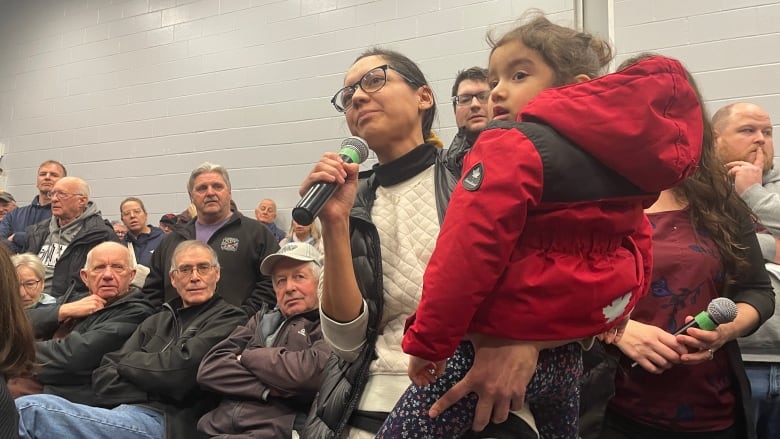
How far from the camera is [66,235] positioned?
4004 mm

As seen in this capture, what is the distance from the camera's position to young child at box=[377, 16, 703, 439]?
2.54 feet

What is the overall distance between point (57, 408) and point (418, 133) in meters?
1.83

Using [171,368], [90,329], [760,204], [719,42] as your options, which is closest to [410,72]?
[760,204]

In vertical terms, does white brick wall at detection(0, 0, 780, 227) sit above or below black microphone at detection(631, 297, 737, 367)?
above

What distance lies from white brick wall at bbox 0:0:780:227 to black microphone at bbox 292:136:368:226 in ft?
8.48

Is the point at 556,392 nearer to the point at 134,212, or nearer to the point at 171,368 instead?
the point at 171,368

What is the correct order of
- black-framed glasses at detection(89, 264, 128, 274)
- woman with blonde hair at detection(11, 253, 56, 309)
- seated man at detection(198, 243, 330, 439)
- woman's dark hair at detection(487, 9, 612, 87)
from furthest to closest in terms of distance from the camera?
woman with blonde hair at detection(11, 253, 56, 309) < black-framed glasses at detection(89, 264, 128, 274) < seated man at detection(198, 243, 330, 439) < woman's dark hair at detection(487, 9, 612, 87)

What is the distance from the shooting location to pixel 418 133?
1296mm

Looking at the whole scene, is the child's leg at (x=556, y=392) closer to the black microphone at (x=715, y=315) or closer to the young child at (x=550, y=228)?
the young child at (x=550, y=228)

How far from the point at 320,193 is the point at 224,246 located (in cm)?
236

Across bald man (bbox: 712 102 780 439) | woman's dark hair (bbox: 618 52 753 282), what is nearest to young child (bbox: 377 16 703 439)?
woman's dark hair (bbox: 618 52 753 282)

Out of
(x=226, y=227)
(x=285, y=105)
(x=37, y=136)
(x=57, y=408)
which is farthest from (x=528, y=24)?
(x=37, y=136)

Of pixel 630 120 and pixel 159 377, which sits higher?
pixel 630 120

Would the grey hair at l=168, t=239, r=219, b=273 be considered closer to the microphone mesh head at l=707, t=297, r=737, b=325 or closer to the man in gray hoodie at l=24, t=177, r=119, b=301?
the man in gray hoodie at l=24, t=177, r=119, b=301
